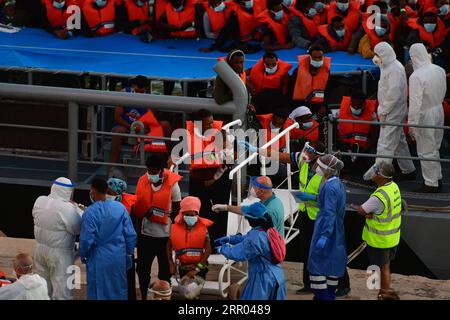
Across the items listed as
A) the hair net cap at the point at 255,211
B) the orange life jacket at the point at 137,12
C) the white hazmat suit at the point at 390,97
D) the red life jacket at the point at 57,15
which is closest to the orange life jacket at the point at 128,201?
the hair net cap at the point at 255,211

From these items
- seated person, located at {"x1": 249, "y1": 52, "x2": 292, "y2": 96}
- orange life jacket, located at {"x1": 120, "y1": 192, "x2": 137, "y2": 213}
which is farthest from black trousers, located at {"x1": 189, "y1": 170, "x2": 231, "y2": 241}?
seated person, located at {"x1": 249, "y1": 52, "x2": 292, "y2": 96}

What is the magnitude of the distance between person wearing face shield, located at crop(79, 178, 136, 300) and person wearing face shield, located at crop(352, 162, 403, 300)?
229cm

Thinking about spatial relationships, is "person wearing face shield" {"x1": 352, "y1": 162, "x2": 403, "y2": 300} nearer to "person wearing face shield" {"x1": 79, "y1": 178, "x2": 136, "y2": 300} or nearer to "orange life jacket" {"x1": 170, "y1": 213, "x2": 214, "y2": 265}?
"orange life jacket" {"x1": 170, "y1": 213, "x2": 214, "y2": 265}

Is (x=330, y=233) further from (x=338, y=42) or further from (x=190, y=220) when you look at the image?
(x=338, y=42)

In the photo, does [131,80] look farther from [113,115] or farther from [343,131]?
[343,131]

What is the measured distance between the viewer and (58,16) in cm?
1936

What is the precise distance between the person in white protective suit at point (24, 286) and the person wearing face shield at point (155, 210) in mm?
1755

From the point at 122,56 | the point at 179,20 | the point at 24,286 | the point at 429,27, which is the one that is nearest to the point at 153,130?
the point at 122,56

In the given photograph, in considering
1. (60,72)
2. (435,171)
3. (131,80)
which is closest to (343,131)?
(435,171)

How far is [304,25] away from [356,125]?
11.4 feet

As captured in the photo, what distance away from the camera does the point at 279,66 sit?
16.4 meters

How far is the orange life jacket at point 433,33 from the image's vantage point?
58.8ft

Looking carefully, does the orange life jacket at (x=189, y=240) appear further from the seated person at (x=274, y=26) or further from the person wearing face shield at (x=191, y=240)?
A: the seated person at (x=274, y=26)

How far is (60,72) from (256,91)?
8.30 feet
